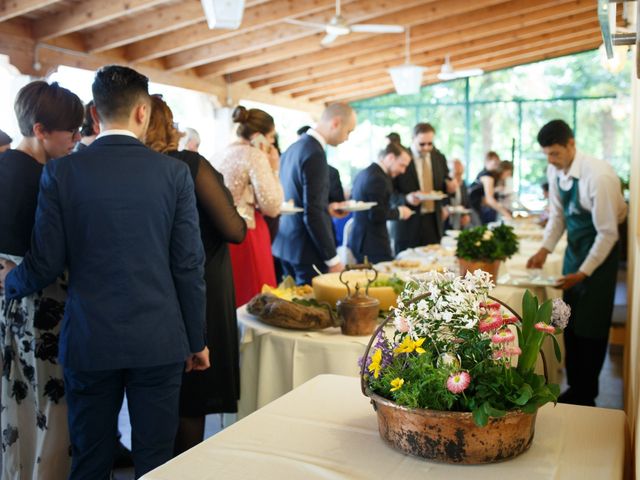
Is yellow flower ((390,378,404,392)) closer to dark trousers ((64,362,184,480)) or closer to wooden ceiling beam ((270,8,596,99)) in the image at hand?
dark trousers ((64,362,184,480))

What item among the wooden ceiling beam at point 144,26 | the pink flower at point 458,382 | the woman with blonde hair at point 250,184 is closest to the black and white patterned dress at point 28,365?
the pink flower at point 458,382

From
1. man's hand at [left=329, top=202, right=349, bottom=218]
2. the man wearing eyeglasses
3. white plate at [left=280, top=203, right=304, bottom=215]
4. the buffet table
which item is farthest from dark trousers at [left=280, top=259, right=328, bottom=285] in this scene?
the buffet table

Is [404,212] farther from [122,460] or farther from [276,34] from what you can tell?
[276,34]

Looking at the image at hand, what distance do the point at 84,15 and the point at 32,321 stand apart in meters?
5.28

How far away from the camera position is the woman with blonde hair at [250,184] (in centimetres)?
384

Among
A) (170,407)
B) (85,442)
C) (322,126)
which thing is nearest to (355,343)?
(170,407)

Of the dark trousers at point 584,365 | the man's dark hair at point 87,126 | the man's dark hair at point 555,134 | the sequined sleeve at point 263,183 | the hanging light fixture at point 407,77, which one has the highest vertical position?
the hanging light fixture at point 407,77

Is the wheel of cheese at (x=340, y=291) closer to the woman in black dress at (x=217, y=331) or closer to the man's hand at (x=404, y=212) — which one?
the woman in black dress at (x=217, y=331)

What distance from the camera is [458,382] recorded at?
1.28m

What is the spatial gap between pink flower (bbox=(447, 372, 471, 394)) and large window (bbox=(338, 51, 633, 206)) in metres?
13.1

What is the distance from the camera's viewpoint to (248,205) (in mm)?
3949

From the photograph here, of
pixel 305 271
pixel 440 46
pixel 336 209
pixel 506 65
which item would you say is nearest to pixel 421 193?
pixel 336 209

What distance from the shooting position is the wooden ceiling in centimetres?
709

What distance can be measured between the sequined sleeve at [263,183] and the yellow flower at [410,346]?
2.54m
